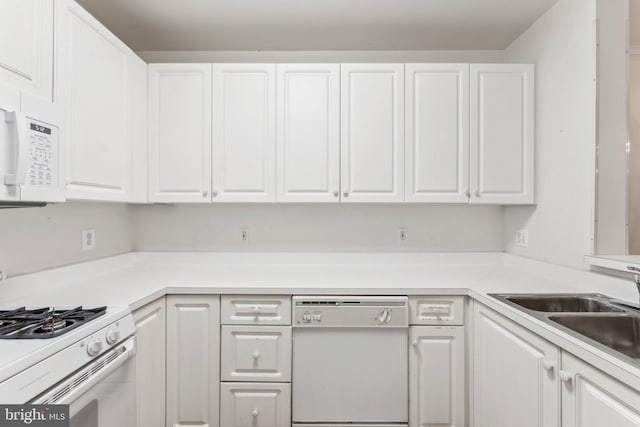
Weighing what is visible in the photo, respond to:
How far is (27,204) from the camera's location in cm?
121

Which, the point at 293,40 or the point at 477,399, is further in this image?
the point at 293,40

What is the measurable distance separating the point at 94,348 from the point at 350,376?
123 centimetres

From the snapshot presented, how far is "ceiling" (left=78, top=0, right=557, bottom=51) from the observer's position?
6.30 feet

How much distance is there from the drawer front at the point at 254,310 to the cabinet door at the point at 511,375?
989 millimetres

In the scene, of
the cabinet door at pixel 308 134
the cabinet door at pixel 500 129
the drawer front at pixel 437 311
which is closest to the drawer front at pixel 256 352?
the drawer front at pixel 437 311

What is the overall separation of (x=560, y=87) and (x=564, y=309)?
3.90 ft

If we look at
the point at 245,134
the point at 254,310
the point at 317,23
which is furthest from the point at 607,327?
the point at 317,23

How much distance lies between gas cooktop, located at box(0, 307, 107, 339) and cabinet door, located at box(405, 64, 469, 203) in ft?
5.66

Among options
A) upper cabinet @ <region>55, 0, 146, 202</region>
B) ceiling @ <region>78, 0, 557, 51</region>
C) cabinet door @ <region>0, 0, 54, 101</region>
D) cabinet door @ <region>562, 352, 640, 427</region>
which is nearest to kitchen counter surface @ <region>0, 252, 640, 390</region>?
cabinet door @ <region>562, 352, 640, 427</region>

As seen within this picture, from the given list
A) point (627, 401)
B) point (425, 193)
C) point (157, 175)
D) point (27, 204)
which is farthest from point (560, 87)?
point (27, 204)

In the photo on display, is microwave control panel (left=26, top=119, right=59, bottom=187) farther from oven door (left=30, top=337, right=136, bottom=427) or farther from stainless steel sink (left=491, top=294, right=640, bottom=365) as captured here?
stainless steel sink (left=491, top=294, right=640, bottom=365)

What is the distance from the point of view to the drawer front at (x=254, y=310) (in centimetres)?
184

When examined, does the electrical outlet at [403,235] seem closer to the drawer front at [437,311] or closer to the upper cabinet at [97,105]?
the drawer front at [437,311]

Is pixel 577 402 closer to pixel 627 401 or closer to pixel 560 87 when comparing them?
pixel 627 401
